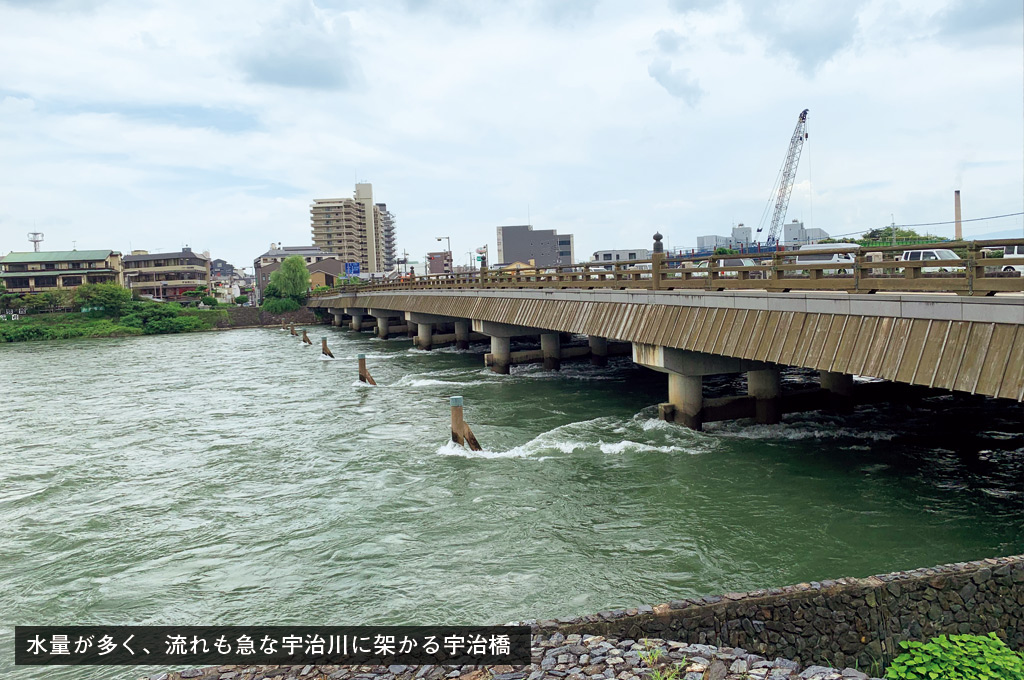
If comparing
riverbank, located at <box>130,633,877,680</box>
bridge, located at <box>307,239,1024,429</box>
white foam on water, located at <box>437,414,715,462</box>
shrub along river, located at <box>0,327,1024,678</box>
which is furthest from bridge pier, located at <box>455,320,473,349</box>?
riverbank, located at <box>130,633,877,680</box>

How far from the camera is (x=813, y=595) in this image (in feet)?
27.0

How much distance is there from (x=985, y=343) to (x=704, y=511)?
5.86 meters

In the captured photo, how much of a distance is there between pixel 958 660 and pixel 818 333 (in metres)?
8.59

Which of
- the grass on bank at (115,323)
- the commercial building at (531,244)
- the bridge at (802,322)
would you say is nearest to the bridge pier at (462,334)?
the bridge at (802,322)

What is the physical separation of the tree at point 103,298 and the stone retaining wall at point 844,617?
104881 millimetres

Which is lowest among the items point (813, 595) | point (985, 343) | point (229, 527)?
point (229, 527)

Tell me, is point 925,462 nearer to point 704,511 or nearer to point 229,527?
point 704,511

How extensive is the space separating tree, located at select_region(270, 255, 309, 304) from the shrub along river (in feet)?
267

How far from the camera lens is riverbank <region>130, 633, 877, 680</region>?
7004 millimetres

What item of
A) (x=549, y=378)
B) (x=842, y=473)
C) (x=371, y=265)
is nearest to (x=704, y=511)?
(x=842, y=473)

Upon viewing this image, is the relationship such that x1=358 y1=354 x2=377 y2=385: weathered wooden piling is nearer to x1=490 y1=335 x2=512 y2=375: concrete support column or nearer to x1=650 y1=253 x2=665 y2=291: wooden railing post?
x1=490 y1=335 x2=512 y2=375: concrete support column

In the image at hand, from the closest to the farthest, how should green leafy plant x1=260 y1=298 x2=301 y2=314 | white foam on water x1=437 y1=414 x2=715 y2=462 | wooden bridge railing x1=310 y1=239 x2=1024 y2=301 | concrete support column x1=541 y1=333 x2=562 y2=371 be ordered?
wooden bridge railing x1=310 y1=239 x2=1024 y2=301 < white foam on water x1=437 y1=414 x2=715 y2=462 < concrete support column x1=541 y1=333 x2=562 y2=371 < green leafy plant x1=260 y1=298 x2=301 y2=314

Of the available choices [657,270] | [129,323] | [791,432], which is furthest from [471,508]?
[129,323]

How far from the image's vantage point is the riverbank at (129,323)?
286ft
